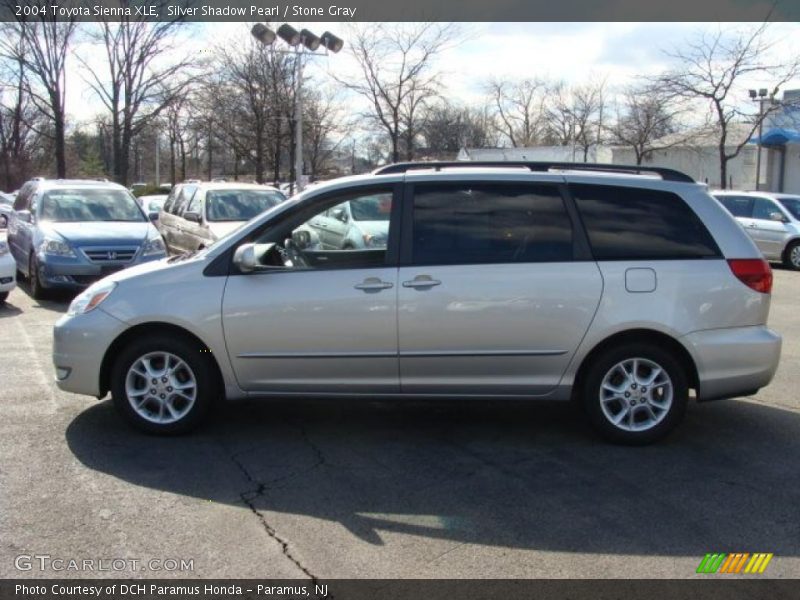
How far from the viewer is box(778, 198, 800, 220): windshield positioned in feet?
58.6

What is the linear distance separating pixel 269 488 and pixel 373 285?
147 centimetres

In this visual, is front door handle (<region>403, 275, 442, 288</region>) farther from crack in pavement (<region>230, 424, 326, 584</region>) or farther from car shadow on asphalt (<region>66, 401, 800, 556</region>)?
crack in pavement (<region>230, 424, 326, 584</region>)

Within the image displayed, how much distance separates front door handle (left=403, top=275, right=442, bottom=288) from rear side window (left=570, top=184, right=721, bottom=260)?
1.11m

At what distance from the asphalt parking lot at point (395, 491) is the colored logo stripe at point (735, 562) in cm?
5

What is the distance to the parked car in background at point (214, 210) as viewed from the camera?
12336 millimetres

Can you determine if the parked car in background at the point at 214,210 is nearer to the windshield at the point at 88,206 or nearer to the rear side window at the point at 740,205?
the windshield at the point at 88,206

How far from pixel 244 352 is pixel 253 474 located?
883 millimetres

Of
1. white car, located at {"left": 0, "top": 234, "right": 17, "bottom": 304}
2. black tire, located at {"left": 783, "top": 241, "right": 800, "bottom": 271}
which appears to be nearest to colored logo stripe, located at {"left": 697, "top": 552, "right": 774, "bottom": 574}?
white car, located at {"left": 0, "top": 234, "right": 17, "bottom": 304}

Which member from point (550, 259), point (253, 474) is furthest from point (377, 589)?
point (550, 259)

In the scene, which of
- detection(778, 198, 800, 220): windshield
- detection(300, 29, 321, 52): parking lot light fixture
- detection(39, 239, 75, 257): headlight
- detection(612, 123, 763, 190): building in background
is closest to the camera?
detection(39, 239, 75, 257): headlight

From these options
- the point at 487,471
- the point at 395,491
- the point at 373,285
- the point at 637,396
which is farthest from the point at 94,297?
the point at 637,396

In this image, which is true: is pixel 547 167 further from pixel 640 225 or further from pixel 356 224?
pixel 356 224

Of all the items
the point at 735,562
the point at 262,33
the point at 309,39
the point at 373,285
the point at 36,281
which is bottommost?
the point at 735,562

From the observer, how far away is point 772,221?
17609mm
